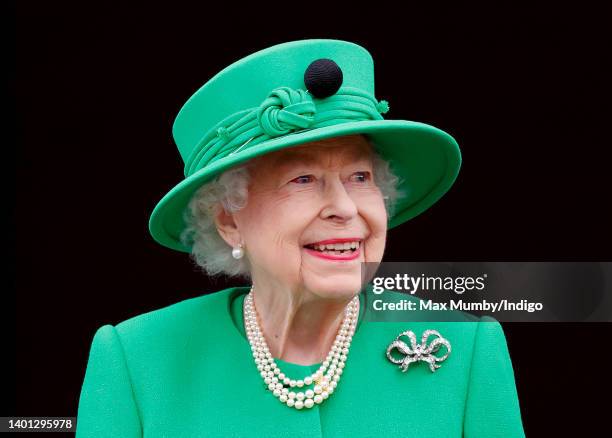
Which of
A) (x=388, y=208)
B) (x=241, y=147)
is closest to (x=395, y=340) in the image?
(x=388, y=208)

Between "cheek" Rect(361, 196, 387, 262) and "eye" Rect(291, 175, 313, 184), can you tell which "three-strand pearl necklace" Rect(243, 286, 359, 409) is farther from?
"eye" Rect(291, 175, 313, 184)

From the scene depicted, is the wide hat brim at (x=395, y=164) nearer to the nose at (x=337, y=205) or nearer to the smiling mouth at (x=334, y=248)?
the nose at (x=337, y=205)

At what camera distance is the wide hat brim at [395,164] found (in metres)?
3.07

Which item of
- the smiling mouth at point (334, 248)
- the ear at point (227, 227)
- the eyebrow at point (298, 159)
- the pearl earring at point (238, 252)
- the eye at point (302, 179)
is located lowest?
the smiling mouth at point (334, 248)

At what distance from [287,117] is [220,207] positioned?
1.38 feet

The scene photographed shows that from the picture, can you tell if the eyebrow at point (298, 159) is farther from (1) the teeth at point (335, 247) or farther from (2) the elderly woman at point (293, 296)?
(1) the teeth at point (335, 247)

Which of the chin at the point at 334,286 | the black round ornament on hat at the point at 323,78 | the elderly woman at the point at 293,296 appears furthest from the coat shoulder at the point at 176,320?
the black round ornament on hat at the point at 323,78

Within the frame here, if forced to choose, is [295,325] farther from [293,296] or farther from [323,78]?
[323,78]

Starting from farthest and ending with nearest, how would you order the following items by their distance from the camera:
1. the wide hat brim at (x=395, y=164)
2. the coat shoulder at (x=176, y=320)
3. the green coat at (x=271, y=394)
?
1. the coat shoulder at (x=176, y=320)
2. the green coat at (x=271, y=394)
3. the wide hat brim at (x=395, y=164)

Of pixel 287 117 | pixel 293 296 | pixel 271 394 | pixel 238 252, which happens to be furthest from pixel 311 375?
pixel 287 117

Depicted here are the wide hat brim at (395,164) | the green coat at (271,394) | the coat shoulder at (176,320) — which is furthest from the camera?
the coat shoulder at (176,320)

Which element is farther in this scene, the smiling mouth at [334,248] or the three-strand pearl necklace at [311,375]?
the three-strand pearl necklace at [311,375]

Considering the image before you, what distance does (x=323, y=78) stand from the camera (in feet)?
10.2

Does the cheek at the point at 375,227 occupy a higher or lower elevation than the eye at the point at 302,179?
lower
